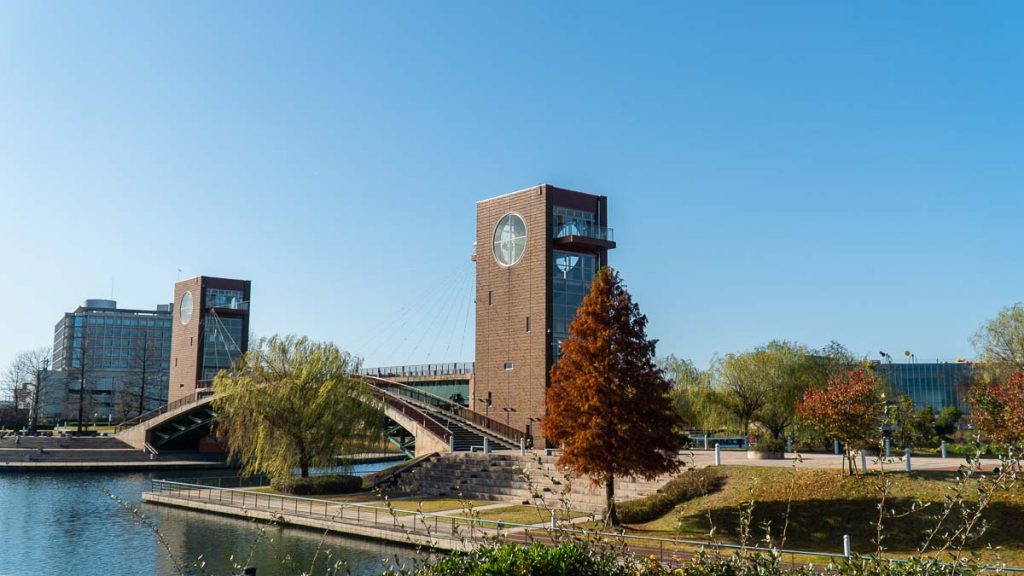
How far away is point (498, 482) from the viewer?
137 feet

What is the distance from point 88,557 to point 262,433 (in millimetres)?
14435

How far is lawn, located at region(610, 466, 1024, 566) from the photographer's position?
85.0 ft

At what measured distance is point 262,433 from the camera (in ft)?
149

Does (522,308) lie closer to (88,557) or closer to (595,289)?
(595,289)

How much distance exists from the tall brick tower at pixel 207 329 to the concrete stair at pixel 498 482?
56.6m

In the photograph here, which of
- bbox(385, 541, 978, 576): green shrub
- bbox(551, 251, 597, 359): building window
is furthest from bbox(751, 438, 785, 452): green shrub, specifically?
bbox(385, 541, 978, 576): green shrub

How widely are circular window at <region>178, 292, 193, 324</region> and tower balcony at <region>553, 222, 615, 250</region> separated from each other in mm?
60543

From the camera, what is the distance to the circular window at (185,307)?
9962 cm

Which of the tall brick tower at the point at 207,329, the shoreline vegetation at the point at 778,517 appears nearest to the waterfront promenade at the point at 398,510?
the shoreline vegetation at the point at 778,517

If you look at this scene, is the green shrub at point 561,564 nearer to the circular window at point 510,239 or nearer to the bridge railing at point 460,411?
the bridge railing at point 460,411

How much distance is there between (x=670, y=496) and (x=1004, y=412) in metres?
12.2

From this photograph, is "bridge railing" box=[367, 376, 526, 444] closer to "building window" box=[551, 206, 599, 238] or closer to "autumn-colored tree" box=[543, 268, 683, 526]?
"building window" box=[551, 206, 599, 238]

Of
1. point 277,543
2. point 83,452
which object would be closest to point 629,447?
point 277,543

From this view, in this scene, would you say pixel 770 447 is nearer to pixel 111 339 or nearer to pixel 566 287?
pixel 566 287
